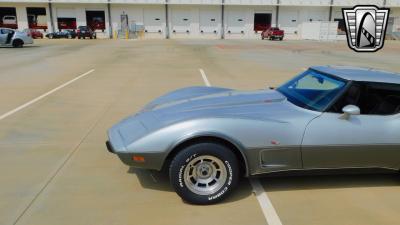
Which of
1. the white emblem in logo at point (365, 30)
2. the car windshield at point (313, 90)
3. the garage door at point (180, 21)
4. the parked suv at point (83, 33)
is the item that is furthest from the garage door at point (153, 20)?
the car windshield at point (313, 90)

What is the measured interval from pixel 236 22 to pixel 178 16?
885cm

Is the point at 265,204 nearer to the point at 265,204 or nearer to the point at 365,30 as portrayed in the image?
the point at 265,204

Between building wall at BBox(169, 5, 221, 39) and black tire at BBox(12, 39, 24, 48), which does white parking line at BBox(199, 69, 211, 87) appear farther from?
building wall at BBox(169, 5, 221, 39)

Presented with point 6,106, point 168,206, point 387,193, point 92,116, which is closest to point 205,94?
point 168,206

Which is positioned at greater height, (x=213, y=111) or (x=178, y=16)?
(x=178, y=16)

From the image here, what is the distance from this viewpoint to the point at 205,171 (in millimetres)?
3648

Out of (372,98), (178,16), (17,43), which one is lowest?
(17,43)

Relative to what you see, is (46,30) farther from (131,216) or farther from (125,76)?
(131,216)

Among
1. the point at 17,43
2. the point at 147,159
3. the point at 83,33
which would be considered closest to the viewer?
the point at 147,159

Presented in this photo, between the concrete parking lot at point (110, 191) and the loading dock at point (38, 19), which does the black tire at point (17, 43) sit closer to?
the concrete parking lot at point (110, 191)

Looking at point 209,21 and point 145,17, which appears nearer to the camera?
point 145,17

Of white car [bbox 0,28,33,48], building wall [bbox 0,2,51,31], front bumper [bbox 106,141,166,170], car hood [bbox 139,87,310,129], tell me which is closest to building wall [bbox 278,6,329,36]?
building wall [bbox 0,2,51,31]

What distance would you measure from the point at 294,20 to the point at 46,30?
1455 inches

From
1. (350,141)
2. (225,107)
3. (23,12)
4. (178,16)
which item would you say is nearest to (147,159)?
(225,107)
